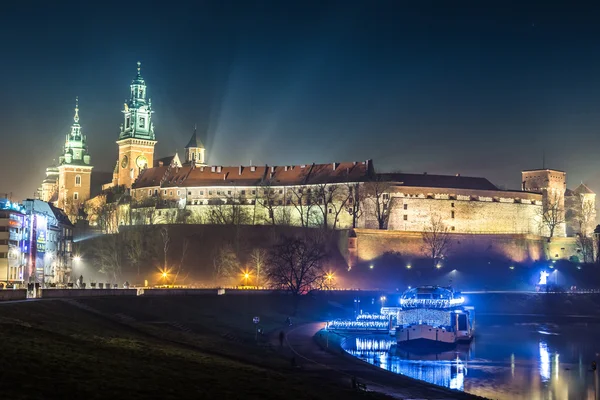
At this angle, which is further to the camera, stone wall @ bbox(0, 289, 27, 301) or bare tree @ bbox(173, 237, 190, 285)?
bare tree @ bbox(173, 237, 190, 285)

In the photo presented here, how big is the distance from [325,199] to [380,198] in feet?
29.1

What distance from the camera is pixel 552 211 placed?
160375 mm

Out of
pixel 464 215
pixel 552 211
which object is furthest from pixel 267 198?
pixel 552 211

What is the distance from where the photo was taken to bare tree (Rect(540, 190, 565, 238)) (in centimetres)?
15579

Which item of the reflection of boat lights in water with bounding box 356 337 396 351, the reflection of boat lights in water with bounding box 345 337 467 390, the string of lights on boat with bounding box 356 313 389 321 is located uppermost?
the string of lights on boat with bounding box 356 313 389 321

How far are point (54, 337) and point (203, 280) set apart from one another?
76204 mm

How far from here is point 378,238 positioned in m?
131

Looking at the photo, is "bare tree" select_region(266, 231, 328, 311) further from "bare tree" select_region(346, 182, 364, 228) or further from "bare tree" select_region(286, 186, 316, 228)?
"bare tree" select_region(286, 186, 316, 228)

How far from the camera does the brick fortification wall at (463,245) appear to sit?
130 metres

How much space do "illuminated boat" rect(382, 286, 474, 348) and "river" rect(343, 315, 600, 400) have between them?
1.64m

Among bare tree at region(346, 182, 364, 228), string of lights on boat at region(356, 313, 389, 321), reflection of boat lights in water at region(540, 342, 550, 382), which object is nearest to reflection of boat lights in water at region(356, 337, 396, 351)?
string of lights on boat at region(356, 313, 389, 321)

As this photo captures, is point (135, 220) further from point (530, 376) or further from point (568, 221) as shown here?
point (530, 376)

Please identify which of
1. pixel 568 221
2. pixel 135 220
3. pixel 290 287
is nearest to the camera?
pixel 290 287

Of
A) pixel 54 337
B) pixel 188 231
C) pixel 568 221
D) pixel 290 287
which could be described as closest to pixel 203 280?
pixel 188 231
